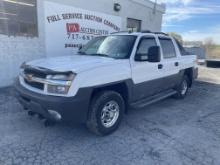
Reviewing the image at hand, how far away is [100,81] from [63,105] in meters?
0.76

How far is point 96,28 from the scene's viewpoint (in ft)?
30.2

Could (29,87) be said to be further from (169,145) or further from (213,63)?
(213,63)

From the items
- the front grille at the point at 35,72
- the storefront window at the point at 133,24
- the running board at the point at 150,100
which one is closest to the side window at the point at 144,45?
the running board at the point at 150,100

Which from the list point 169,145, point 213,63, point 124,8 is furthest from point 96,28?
point 213,63

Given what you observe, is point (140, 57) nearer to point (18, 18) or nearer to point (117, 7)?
point (18, 18)

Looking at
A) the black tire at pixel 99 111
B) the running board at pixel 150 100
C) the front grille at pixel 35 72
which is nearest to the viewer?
the front grille at pixel 35 72

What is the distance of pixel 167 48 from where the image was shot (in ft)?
18.4

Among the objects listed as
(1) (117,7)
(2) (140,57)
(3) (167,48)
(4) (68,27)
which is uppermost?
(1) (117,7)

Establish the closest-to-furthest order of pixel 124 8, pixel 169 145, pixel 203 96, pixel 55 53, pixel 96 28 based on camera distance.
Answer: pixel 169 145 < pixel 203 96 < pixel 55 53 < pixel 96 28 < pixel 124 8

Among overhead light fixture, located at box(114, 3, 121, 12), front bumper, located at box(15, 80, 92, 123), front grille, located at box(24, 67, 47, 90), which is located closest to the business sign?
overhead light fixture, located at box(114, 3, 121, 12)

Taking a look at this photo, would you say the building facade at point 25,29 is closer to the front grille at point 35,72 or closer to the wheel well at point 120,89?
the front grille at point 35,72

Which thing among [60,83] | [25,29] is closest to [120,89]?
[60,83]

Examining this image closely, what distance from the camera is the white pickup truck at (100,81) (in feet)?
10.6

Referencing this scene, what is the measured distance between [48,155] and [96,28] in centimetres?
696
